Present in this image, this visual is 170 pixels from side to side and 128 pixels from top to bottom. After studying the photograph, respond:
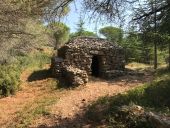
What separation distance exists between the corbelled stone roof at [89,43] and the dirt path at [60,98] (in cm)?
226

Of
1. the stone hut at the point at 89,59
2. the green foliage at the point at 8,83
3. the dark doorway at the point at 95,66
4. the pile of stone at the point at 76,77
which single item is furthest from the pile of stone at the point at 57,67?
the dark doorway at the point at 95,66

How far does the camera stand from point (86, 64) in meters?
20.4

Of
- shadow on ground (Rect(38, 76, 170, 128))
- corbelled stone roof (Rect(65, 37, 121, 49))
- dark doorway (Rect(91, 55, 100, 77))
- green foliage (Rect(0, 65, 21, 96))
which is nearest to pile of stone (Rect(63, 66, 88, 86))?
corbelled stone roof (Rect(65, 37, 121, 49))

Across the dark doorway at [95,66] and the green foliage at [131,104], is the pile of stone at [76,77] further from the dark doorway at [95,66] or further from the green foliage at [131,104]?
the green foliage at [131,104]

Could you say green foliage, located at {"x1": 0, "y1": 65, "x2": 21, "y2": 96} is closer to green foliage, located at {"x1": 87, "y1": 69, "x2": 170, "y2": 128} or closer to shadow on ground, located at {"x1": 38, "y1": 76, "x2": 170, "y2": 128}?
shadow on ground, located at {"x1": 38, "y1": 76, "x2": 170, "y2": 128}

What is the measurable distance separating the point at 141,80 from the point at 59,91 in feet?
15.3

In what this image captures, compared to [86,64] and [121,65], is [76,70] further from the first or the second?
[121,65]

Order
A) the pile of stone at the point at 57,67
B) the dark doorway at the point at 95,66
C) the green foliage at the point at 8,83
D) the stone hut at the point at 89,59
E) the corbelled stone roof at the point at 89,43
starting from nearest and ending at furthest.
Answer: the green foliage at the point at 8,83
the pile of stone at the point at 57,67
the stone hut at the point at 89,59
the corbelled stone roof at the point at 89,43
the dark doorway at the point at 95,66

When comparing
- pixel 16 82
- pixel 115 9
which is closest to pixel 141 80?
pixel 16 82

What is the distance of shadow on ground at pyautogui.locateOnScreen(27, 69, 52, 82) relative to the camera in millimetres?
20302

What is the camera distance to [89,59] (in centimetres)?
2053

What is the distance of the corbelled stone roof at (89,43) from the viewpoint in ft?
67.8

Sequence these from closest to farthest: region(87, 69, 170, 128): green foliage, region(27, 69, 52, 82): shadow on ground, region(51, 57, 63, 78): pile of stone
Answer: region(87, 69, 170, 128): green foliage < region(51, 57, 63, 78): pile of stone < region(27, 69, 52, 82): shadow on ground

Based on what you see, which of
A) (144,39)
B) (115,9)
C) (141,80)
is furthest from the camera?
(141,80)
